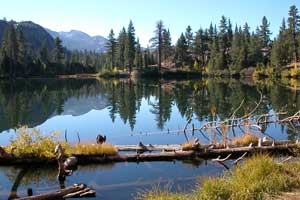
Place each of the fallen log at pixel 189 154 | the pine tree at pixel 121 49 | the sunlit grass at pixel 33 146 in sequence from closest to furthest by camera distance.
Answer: the sunlit grass at pixel 33 146, the fallen log at pixel 189 154, the pine tree at pixel 121 49

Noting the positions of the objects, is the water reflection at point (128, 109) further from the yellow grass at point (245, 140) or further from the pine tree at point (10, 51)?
the pine tree at point (10, 51)

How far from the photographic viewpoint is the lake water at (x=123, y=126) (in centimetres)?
1580

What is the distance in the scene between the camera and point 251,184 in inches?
396

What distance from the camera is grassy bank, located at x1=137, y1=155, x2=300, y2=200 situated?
31.2 ft

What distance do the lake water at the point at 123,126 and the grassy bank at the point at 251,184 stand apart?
359cm

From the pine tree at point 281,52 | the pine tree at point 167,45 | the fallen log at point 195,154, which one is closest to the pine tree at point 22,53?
the pine tree at point 167,45

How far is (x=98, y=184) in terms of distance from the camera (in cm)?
1574

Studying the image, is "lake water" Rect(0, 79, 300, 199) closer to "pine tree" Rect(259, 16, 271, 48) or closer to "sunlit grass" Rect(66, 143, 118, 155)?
"sunlit grass" Rect(66, 143, 118, 155)

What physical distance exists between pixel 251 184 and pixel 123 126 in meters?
21.2

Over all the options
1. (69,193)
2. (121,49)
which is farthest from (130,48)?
(69,193)

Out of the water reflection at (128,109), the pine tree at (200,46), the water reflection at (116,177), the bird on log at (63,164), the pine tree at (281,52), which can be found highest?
the pine tree at (200,46)

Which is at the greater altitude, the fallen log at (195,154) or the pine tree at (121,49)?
the pine tree at (121,49)

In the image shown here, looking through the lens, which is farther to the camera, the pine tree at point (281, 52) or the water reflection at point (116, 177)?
the pine tree at point (281, 52)

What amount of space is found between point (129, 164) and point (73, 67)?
105m
